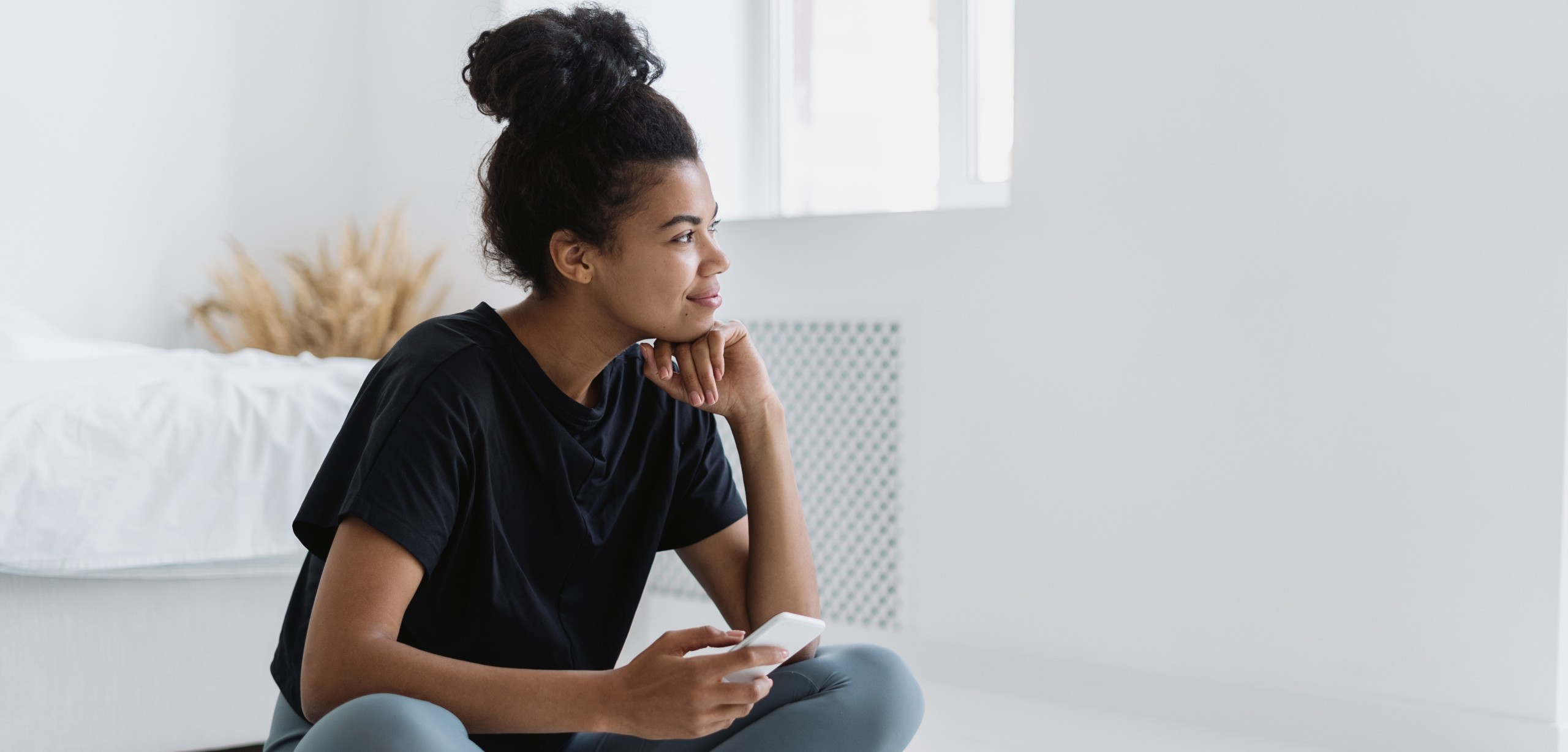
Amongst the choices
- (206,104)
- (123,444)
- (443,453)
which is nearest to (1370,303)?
(443,453)

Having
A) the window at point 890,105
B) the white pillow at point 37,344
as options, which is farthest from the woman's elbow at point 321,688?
the window at point 890,105

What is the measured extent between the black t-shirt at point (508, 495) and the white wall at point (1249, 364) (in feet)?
3.30

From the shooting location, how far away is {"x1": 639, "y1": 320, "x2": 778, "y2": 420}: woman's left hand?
1.25 m

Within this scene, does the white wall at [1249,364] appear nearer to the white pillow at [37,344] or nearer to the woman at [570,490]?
the woman at [570,490]

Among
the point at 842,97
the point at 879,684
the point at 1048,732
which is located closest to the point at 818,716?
the point at 879,684

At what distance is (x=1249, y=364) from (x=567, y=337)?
1.23 meters

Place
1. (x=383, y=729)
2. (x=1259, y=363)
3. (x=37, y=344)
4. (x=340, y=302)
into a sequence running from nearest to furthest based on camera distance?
(x=383, y=729)
(x=1259, y=363)
(x=37, y=344)
(x=340, y=302)

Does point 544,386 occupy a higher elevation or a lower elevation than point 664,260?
lower

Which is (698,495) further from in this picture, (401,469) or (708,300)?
(401,469)

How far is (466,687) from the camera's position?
979 mm

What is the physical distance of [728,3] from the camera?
2844 millimetres

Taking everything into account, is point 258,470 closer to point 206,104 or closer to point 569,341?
point 569,341

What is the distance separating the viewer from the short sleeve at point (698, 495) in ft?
4.30

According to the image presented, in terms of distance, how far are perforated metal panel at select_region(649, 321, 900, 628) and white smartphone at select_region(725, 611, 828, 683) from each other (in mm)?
1379
